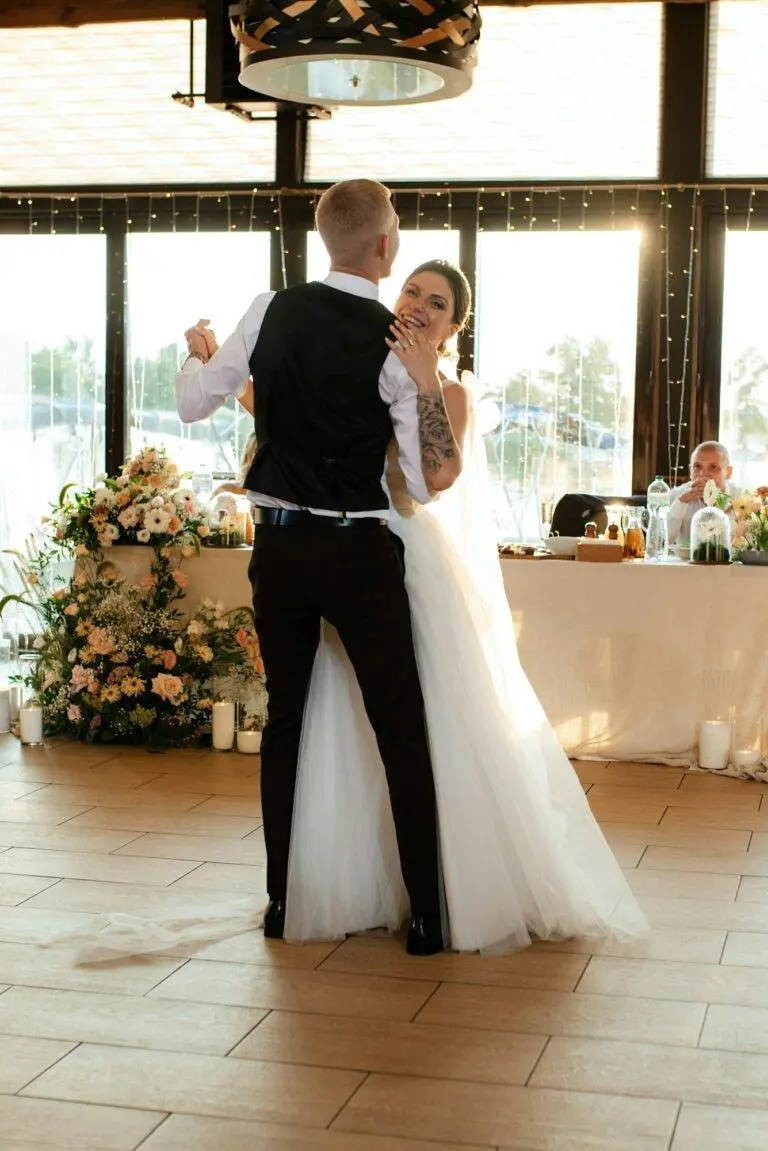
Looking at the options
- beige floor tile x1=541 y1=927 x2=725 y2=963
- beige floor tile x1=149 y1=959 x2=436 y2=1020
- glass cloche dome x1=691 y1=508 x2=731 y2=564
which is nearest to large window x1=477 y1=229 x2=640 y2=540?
glass cloche dome x1=691 y1=508 x2=731 y2=564

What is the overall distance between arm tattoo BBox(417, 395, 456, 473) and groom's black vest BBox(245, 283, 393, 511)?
82 mm

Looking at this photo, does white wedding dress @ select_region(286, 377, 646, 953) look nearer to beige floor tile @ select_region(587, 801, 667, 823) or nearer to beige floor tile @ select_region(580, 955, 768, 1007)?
beige floor tile @ select_region(580, 955, 768, 1007)

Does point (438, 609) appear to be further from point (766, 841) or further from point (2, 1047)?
point (766, 841)

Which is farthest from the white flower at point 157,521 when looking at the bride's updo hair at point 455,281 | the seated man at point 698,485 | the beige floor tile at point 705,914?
the beige floor tile at point 705,914

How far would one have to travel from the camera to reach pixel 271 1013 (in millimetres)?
2840

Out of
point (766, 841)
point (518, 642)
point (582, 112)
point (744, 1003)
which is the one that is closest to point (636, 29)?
point (582, 112)

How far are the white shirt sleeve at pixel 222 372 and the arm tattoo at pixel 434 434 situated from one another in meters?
0.38

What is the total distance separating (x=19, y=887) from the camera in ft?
12.0

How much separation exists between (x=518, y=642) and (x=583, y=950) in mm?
2100

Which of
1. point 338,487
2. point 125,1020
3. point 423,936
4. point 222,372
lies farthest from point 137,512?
point 125,1020

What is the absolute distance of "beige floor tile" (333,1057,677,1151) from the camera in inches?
90.6

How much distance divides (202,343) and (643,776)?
99.9 inches

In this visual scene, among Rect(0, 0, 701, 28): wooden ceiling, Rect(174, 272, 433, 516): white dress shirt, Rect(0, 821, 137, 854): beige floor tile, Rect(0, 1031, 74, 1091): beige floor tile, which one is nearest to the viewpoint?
Rect(0, 1031, 74, 1091): beige floor tile

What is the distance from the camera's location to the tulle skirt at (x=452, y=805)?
3189 mm
